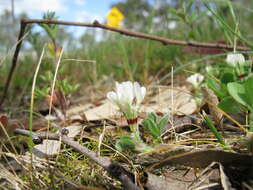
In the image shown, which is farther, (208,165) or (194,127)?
(194,127)

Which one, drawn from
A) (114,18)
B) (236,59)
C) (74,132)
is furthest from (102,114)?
(114,18)

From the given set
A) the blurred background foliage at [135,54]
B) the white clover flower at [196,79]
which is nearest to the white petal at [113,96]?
the white clover flower at [196,79]

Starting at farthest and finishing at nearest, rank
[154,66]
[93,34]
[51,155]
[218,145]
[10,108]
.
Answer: [93,34], [154,66], [10,108], [51,155], [218,145]

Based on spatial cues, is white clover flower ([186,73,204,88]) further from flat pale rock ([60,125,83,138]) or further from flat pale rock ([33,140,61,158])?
flat pale rock ([33,140,61,158])

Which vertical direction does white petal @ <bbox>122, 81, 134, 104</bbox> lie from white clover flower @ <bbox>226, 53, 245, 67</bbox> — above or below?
below

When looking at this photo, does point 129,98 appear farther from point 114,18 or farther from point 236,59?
point 114,18

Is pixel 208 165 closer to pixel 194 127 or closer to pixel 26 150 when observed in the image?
pixel 194 127

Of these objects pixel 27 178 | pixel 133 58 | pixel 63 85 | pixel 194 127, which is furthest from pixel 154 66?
pixel 27 178

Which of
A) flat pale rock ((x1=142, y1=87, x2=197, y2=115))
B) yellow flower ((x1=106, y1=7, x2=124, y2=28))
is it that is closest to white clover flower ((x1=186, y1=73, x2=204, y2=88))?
flat pale rock ((x1=142, y1=87, x2=197, y2=115))
